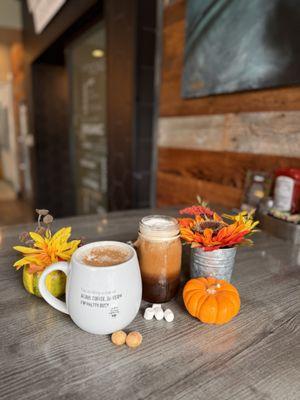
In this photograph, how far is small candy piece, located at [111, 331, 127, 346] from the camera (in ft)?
1.45

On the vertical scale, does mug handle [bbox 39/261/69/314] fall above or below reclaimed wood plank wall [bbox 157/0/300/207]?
below

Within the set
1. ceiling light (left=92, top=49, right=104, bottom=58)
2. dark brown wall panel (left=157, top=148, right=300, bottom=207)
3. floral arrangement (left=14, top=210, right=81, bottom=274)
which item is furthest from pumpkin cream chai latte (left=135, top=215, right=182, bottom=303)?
ceiling light (left=92, top=49, right=104, bottom=58)

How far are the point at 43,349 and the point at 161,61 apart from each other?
1.57m

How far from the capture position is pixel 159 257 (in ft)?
1.77

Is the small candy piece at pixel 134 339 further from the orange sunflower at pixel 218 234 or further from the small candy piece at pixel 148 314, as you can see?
the orange sunflower at pixel 218 234

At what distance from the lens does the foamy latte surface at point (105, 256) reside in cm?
47

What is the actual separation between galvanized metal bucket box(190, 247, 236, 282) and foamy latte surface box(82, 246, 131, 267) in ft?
0.50

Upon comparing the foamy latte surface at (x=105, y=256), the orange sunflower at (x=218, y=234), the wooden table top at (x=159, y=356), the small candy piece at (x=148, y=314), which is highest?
the orange sunflower at (x=218, y=234)

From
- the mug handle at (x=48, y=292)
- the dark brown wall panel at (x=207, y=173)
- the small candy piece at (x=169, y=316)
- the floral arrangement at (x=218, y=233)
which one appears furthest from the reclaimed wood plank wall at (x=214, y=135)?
the mug handle at (x=48, y=292)

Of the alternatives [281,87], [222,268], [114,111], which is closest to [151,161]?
[114,111]

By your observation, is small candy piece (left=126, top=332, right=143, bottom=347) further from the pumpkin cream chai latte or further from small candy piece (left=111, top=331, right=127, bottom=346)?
the pumpkin cream chai latte

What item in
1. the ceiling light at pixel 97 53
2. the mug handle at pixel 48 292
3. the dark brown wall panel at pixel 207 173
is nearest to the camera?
the mug handle at pixel 48 292

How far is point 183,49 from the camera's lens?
1473mm

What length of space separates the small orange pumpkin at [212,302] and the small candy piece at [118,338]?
0.40 feet
